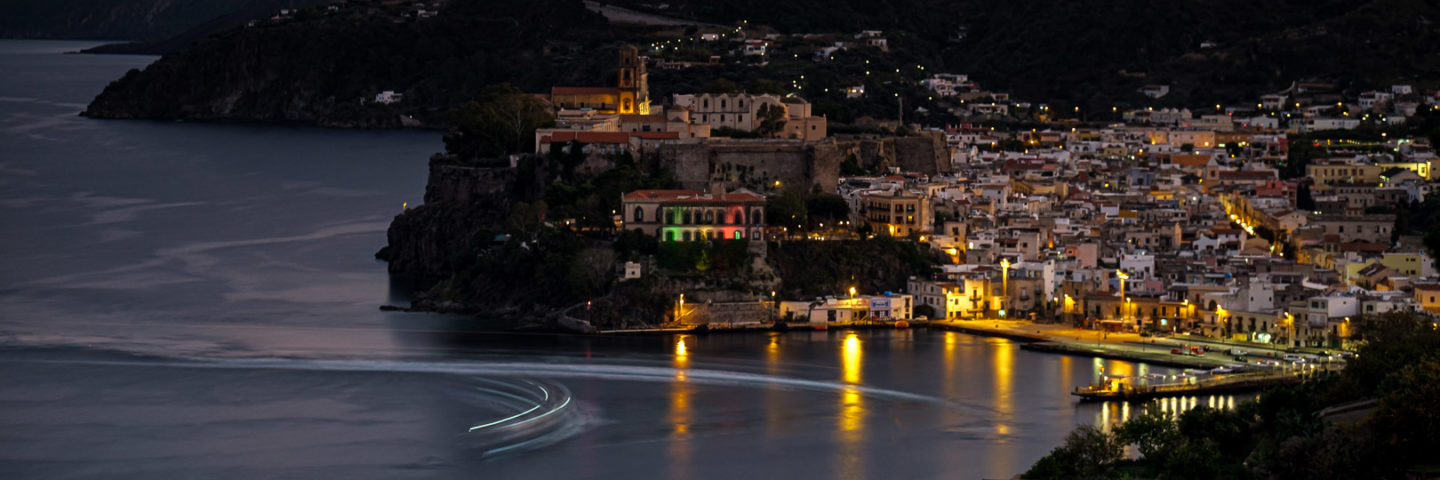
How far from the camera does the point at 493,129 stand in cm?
3538

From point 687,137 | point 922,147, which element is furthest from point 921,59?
point 687,137

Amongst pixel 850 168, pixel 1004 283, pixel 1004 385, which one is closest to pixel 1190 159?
pixel 850 168

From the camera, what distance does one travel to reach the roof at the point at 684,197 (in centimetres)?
3027

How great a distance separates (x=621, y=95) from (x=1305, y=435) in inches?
843

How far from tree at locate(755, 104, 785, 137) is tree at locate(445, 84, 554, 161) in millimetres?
2914

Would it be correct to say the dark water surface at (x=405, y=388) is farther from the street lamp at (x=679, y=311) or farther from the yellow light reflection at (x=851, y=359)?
the street lamp at (x=679, y=311)

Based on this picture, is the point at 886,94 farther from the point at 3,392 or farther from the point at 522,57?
the point at 3,392

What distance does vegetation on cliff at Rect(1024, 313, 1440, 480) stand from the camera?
17.0 meters

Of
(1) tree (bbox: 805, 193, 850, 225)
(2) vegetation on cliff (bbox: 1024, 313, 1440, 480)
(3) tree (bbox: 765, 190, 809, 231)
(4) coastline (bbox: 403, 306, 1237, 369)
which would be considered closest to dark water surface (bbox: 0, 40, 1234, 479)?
(4) coastline (bbox: 403, 306, 1237, 369)

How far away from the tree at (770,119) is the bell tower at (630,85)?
3454 mm

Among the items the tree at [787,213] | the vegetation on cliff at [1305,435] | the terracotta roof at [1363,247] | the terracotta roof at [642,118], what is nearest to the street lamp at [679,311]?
the tree at [787,213]

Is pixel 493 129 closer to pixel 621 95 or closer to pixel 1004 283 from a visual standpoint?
pixel 621 95

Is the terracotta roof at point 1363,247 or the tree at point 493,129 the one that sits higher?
the tree at point 493,129

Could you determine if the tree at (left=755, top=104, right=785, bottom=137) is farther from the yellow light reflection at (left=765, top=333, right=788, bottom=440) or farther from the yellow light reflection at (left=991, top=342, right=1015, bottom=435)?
the yellow light reflection at (left=991, top=342, right=1015, bottom=435)
